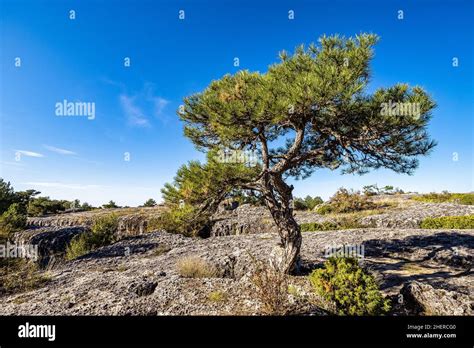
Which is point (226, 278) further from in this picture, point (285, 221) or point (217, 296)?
point (285, 221)

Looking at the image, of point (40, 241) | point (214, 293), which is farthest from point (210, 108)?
point (40, 241)

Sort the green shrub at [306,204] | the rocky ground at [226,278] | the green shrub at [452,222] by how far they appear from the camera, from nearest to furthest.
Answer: the rocky ground at [226,278], the green shrub at [452,222], the green shrub at [306,204]

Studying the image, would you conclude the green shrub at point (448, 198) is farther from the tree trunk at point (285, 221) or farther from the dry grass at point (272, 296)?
the dry grass at point (272, 296)

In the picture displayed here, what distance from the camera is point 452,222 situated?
14031 mm

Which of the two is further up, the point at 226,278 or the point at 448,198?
the point at 448,198

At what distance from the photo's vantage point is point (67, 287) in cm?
647

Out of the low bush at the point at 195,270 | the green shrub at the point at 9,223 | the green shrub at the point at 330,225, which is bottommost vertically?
the green shrub at the point at 330,225

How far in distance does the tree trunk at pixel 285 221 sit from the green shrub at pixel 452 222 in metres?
12.5

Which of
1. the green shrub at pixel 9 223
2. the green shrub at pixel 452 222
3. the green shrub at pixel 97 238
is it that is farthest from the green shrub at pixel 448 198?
the green shrub at pixel 9 223

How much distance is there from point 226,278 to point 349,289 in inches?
127

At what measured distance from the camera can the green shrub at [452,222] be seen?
13.5m

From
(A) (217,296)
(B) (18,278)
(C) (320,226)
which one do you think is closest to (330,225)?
(C) (320,226)
